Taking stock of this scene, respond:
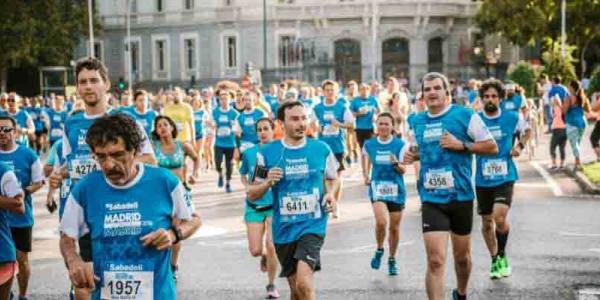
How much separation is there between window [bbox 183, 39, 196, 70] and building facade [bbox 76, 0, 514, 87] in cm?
7

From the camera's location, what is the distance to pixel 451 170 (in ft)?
29.2

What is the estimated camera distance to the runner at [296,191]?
8.20m

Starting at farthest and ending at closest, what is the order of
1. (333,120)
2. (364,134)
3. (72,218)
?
(364,134), (333,120), (72,218)

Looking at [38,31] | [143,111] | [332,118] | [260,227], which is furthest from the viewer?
[38,31]

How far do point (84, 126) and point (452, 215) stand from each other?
302 cm

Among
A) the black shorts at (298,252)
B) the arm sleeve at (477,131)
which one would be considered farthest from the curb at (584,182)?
the black shorts at (298,252)

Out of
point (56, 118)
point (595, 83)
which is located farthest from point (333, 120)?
point (595, 83)

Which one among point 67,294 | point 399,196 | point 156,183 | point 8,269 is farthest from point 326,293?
point 156,183

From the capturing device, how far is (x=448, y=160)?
351 inches

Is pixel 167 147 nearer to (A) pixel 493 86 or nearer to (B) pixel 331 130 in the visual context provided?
(A) pixel 493 86

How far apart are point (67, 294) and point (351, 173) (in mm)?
14571

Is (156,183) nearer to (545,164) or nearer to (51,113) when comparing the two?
(545,164)

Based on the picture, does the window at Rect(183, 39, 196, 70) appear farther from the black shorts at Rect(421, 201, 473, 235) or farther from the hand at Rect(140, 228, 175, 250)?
the hand at Rect(140, 228, 175, 250)

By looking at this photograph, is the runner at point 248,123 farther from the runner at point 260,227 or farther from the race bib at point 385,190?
the runner at point 260,227
